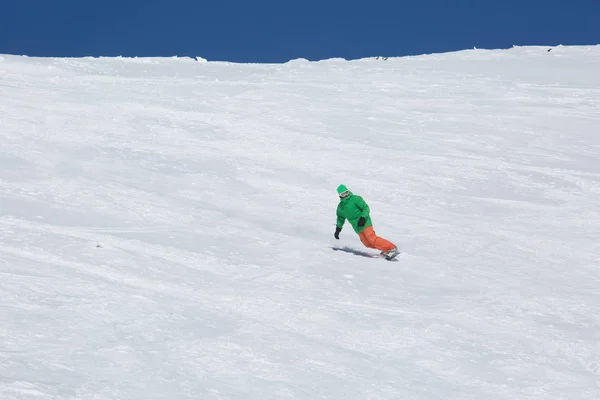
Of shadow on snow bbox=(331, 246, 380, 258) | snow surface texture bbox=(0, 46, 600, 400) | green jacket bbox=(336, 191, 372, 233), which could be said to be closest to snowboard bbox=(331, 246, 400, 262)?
shadow on snow bbox=(331, 246, 380, 258)

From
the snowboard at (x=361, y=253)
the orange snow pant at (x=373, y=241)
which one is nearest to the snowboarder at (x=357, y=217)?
the orange snow pant at (x=373, y=241)

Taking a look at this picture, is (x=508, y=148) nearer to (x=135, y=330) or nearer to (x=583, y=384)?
(x=583, y=384)

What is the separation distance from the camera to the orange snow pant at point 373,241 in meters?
12.8

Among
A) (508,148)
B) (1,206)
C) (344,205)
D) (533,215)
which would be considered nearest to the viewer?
(1,206)

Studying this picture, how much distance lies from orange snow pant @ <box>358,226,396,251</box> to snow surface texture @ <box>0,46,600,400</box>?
0.30m

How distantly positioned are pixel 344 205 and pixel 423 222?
233 cm

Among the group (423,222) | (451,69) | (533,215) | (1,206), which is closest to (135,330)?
(1,206)

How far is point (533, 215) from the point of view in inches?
634

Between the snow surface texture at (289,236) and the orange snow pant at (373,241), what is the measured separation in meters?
0.30

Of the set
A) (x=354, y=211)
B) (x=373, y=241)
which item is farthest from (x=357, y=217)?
(x=373, y=241)

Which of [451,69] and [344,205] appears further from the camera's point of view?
[451,69]

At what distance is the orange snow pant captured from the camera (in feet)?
42.1

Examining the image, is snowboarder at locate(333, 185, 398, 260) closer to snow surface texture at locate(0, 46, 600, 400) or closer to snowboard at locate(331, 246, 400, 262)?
snowboard at locate(331, 246, 400, 262)

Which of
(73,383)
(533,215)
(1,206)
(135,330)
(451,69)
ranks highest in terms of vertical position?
(451,69)
